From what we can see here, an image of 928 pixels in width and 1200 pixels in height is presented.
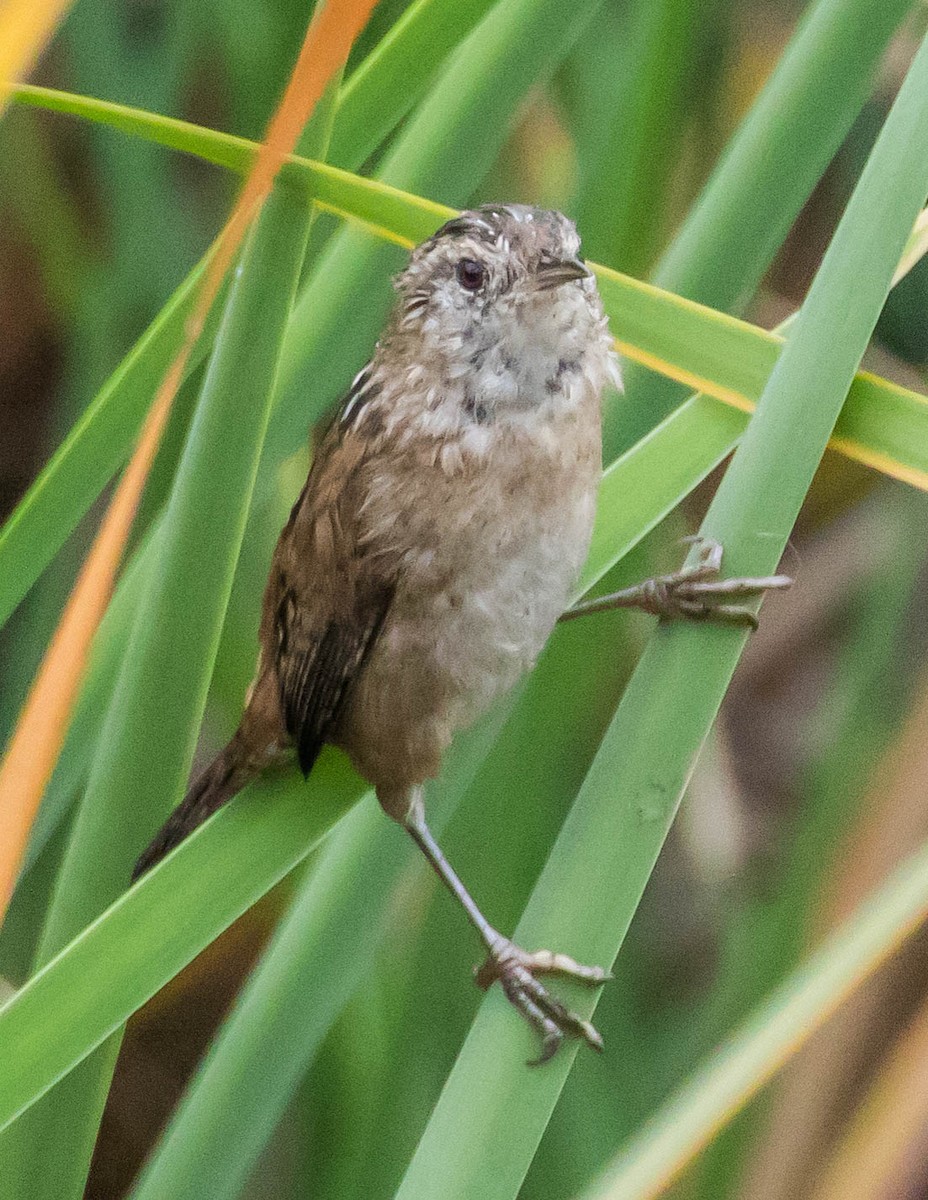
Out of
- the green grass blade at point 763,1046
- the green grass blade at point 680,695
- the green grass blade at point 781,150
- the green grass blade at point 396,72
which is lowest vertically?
the green grass blade at point 763,1046

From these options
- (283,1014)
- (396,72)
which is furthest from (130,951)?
(396,72)

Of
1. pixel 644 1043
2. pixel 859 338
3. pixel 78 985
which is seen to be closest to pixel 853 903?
pixel 644 1043

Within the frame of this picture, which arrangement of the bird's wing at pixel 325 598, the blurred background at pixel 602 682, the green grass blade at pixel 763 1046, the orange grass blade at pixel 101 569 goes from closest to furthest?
1. the green grass blade at pixel 763 1046
2. the orange grass blade at pixel 101 569
3. the bird's wing at pixel 325 598
4. the blurred background at pixel 602 682

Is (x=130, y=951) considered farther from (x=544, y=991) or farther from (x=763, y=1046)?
(x=763, y=1046)

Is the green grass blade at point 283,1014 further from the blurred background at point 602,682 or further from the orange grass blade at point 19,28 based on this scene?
the orange grass blade at point 19,28

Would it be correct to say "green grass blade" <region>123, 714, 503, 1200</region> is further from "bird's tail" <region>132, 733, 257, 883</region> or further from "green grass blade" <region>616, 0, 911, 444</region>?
"green grass blade" <region>616, 0, 911, 444</region>

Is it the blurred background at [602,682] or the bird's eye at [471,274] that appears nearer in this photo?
the bird's eye at [471,274]

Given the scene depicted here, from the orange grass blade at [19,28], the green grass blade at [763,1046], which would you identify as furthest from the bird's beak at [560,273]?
the green grass blade at [763,1046]
